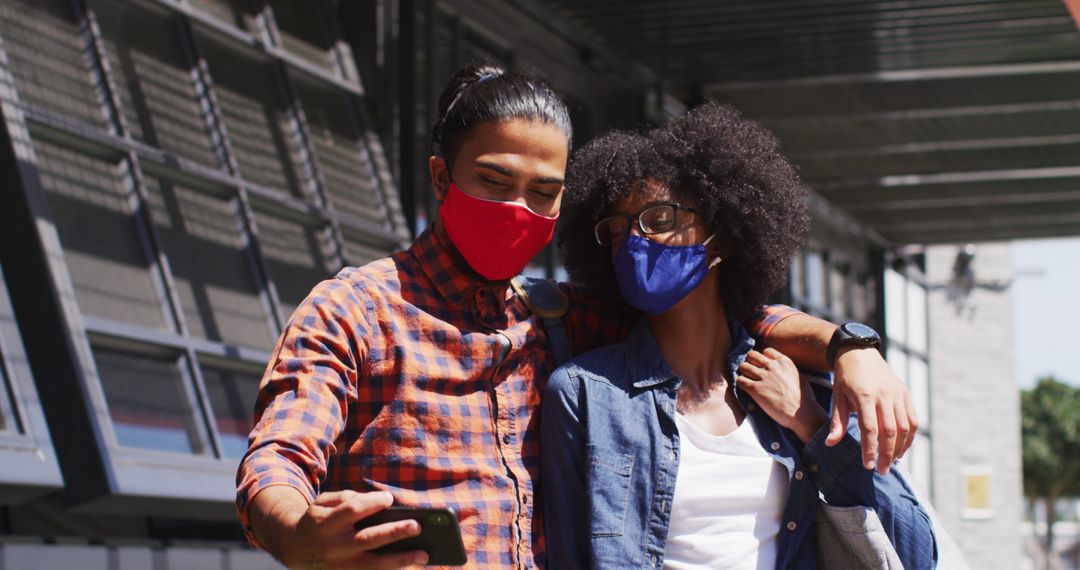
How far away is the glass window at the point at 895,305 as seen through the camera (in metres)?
19.8

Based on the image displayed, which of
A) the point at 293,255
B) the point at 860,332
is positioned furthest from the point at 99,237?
the point at 860,332

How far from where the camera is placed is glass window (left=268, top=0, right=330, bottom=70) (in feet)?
25.7

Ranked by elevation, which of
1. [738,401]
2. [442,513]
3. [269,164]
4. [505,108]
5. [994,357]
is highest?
[994,357]

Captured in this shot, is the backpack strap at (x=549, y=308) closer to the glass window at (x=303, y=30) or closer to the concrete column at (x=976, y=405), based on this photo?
the glass window at (x=303, y=30)

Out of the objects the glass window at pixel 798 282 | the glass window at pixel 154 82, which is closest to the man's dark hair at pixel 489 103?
the glass window at pixel 154 82

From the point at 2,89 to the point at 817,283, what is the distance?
12.3 metres

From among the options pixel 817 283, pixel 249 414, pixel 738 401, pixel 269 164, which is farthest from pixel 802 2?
pixel 817 283

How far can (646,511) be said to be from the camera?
267cm

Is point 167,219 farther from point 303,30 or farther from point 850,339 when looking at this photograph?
point 850,339

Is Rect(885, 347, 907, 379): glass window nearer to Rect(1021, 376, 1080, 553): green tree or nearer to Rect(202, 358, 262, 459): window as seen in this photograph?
Rect(202, 358, 262, 459): window

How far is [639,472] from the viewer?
2.68 metres

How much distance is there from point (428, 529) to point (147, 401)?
417 centimetres

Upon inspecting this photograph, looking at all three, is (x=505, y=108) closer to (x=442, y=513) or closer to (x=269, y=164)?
(x=442, y=513)

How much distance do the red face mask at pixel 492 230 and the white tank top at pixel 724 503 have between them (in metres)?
0.47
